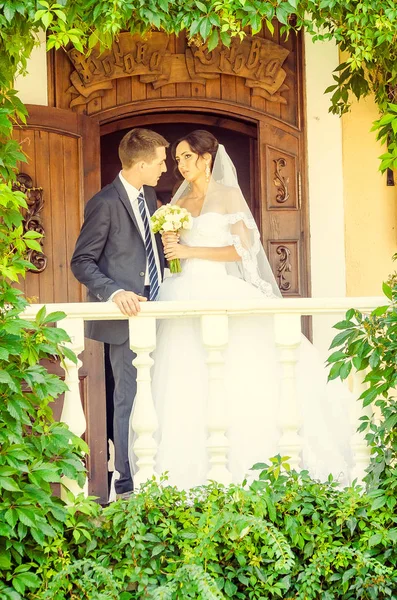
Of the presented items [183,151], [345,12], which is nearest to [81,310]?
[183,151]

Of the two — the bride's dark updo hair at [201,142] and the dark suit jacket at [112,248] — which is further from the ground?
the bride's dark updo hair at [201,142]

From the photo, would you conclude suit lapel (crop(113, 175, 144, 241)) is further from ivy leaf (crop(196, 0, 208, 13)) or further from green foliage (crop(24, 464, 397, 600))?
A: green foliage (crop(24, 464, 397, 600))

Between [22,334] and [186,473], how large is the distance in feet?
3.54

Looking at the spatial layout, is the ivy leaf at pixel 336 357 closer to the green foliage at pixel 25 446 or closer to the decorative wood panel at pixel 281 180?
the green foliage at pixel 25 446

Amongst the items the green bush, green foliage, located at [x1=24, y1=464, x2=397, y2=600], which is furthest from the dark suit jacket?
green foliage, located at [x1=24, y1=464, x2=397, y2=600]

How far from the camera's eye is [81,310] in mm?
4129

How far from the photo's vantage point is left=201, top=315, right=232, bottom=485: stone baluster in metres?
4.18

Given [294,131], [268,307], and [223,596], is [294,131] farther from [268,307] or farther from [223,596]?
[223,596]

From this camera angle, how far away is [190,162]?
5277 millimetres

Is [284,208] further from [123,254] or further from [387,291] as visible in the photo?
[387,291]

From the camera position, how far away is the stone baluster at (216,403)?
418cm

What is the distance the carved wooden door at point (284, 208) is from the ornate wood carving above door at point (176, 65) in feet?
0.90

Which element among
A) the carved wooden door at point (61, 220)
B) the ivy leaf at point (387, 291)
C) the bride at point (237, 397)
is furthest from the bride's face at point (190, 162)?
the ivy leaf at point (387, 291)

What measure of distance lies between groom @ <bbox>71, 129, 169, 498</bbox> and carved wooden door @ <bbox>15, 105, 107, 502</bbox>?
2.31 feet
